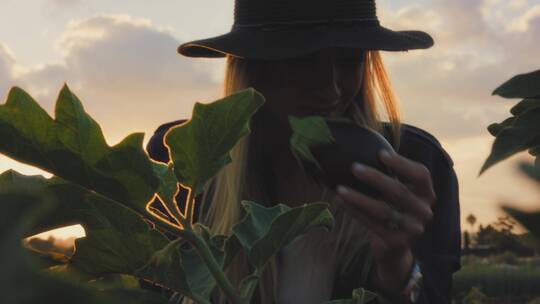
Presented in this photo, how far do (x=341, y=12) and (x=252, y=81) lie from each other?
57cm

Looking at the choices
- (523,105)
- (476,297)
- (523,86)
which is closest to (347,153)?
(523,105)

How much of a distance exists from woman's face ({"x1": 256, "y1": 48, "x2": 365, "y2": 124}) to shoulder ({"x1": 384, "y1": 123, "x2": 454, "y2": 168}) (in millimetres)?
843

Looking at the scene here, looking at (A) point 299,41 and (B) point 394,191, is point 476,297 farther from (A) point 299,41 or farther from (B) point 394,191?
(B) point 394,191

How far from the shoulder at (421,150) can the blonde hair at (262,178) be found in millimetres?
214

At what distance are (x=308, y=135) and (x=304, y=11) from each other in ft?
5.17

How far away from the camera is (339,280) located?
3064mm

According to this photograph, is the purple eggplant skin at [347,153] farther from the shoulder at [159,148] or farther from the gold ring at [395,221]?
the shoulder at [159,148]

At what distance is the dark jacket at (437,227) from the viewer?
2.95 metres

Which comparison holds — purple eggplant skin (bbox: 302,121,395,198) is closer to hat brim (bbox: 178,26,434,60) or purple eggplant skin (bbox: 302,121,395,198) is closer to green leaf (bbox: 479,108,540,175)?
green leaf (bbox: 479,108,540,175)

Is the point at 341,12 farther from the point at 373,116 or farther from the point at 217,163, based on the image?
the point at 217,163

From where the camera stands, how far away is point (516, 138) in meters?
0.68

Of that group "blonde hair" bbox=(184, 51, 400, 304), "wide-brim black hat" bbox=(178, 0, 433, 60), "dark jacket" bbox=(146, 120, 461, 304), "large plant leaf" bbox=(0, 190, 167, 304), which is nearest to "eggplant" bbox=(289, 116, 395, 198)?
"large plant leaf" bbox=(0, 190, 167, 304)

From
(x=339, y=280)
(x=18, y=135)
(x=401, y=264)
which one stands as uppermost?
(x=18, y=135)

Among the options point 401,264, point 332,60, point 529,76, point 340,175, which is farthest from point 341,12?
point 529,76
